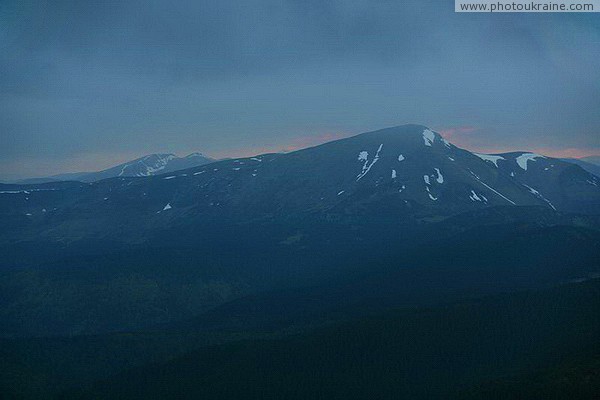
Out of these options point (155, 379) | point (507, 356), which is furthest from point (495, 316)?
point (155, 379)

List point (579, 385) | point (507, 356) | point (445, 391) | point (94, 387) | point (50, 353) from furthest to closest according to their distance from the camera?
point (50, 353) < point (94, 387) < point (507, 356) < point (445, 391) < point (579, 385)

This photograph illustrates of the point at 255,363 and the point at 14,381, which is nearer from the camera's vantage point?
the point at 255,363

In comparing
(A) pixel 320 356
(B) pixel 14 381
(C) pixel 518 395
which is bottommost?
(B) pixel 14 381

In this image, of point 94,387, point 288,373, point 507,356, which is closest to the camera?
point 507,356

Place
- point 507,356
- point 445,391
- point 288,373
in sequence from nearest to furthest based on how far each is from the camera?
point 445,391 → point 507,356 → point 288,373

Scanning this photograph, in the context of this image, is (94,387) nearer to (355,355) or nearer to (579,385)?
(355,355)

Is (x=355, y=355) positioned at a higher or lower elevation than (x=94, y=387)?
higher

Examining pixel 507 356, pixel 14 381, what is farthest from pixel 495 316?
pixel 14 381

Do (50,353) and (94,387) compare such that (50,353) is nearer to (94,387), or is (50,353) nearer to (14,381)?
(14,381)

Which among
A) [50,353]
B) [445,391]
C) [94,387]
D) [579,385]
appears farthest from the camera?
[50,353]
